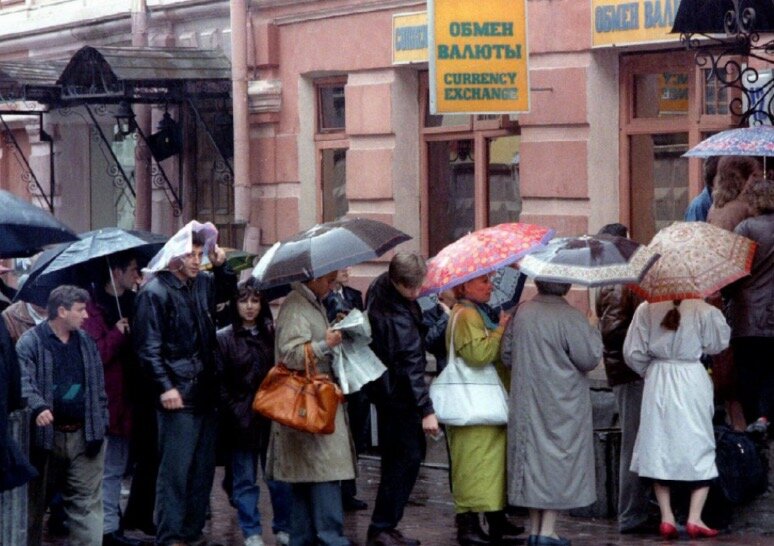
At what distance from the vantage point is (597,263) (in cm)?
1019

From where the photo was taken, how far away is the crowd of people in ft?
33.8

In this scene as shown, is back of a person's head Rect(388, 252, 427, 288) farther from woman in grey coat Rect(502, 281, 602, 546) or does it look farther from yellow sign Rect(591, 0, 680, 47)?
yellow sign Rect(591, 0, 680, 47)

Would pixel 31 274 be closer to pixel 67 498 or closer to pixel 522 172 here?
pixel 67 498

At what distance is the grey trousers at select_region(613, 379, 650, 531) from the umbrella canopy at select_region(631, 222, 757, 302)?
2.72ft

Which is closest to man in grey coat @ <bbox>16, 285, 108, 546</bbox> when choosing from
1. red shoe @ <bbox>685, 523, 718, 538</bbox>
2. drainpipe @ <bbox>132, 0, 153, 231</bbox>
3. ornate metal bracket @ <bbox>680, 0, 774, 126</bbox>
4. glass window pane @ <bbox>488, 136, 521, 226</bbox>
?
red shoe @ <bbox>685, 523, 718, 538</bbox>

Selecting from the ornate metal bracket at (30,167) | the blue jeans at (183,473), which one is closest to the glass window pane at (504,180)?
the blue jeans at (183,473)

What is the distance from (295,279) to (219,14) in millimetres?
9462

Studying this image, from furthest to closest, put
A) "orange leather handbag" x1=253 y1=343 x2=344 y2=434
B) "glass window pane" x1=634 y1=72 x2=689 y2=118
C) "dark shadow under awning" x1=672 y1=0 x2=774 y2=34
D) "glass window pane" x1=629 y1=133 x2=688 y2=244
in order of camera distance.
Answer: "glass window pane" x1=629 y1=133 x2=688 y2=244
"glass window pane" x1=634 y1=72 x2=689 y2=118
"dark shadow under awning" x1=672 y1=0 x2=774 y2=34
"orange leather handbag" x1=253 y1=343 x2=344 y2=434

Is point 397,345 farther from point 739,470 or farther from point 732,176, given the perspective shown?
point 732,176

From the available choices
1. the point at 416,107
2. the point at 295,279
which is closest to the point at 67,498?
the point at 295,279

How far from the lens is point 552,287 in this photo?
1042 cm

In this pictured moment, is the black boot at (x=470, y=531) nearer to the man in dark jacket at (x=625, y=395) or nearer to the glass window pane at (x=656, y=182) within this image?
the man in dark jacket at (x=625, y=395)

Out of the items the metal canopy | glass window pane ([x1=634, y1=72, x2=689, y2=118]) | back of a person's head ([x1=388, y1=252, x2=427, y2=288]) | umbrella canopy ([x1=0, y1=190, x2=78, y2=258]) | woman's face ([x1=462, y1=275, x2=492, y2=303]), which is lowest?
woman's face ([x1=462, y1=275, x2=492, y2=303])

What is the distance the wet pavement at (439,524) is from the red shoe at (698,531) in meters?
0.04
